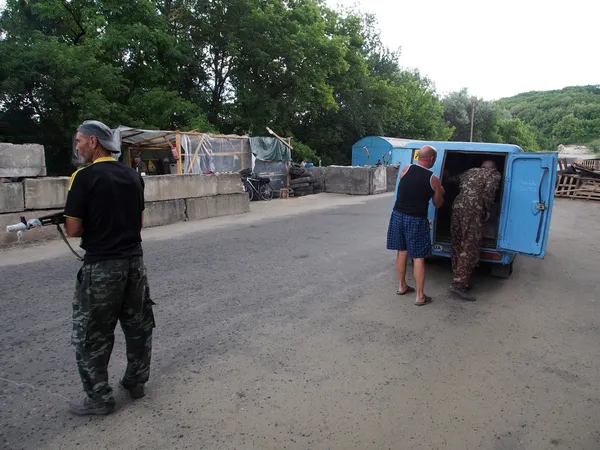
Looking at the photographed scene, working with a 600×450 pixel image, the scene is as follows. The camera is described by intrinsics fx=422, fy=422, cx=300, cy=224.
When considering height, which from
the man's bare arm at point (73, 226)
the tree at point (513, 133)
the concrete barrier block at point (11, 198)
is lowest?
the concrete barrier block at point (11, 198)

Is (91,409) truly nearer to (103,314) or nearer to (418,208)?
(103,314)

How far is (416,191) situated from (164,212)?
7164 mm

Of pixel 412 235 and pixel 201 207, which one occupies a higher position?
pixel 412 235

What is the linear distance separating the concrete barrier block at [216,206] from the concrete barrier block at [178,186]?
18 cm

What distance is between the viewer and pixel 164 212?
34.0ft

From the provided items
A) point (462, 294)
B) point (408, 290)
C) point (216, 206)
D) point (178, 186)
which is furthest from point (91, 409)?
point (216, 206)

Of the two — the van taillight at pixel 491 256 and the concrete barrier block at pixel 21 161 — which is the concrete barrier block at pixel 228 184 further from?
the van taillight at pixel 491 256

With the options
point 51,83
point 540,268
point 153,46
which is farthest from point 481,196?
point 153,46

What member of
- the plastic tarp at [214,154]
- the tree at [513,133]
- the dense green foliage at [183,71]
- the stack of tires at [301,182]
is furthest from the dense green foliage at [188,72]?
the tree at [513,133]

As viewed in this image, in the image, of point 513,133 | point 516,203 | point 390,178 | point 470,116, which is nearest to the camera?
point 516,203

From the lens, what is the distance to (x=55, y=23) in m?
18.8

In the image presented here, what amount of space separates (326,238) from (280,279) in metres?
3.02

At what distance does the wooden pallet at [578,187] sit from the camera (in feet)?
55.6

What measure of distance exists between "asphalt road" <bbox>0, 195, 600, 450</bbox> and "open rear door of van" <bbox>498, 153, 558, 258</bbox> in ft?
2.23
